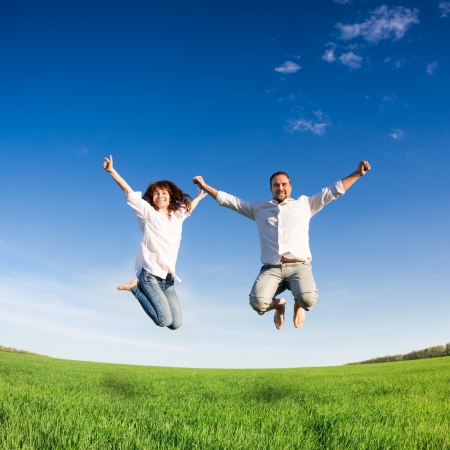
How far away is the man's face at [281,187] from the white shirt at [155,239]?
1.74 metres

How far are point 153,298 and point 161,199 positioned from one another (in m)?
1.74

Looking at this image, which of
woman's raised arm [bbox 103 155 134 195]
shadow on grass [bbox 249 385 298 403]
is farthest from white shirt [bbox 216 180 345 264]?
shadow on grass [bbox 249 385 298 403]

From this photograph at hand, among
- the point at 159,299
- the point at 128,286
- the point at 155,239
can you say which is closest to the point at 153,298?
the point at 159,299

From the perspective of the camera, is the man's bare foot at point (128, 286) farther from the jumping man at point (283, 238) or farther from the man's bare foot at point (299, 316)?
the man's bare foot at point (299, 316)

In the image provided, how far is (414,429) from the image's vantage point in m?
4.66

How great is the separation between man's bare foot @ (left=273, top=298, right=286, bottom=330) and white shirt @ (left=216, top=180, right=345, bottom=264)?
776 millimetres

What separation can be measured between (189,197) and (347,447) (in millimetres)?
4705

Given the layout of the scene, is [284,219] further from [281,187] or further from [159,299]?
[159,299]

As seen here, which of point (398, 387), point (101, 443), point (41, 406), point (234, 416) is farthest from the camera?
point (398, 387)

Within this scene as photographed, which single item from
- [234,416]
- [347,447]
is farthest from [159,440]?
[347,447]

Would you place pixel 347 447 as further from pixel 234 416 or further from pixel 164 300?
pixel 164 300

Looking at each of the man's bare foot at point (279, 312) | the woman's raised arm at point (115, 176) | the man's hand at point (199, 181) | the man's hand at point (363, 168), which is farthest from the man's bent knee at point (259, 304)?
the woman's raised arm at point (115, 176)

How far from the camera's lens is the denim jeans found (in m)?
6.19

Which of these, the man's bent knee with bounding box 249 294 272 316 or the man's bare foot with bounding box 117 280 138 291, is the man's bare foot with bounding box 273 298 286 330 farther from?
the man's bare foot with bounding box 117 280 138 291
